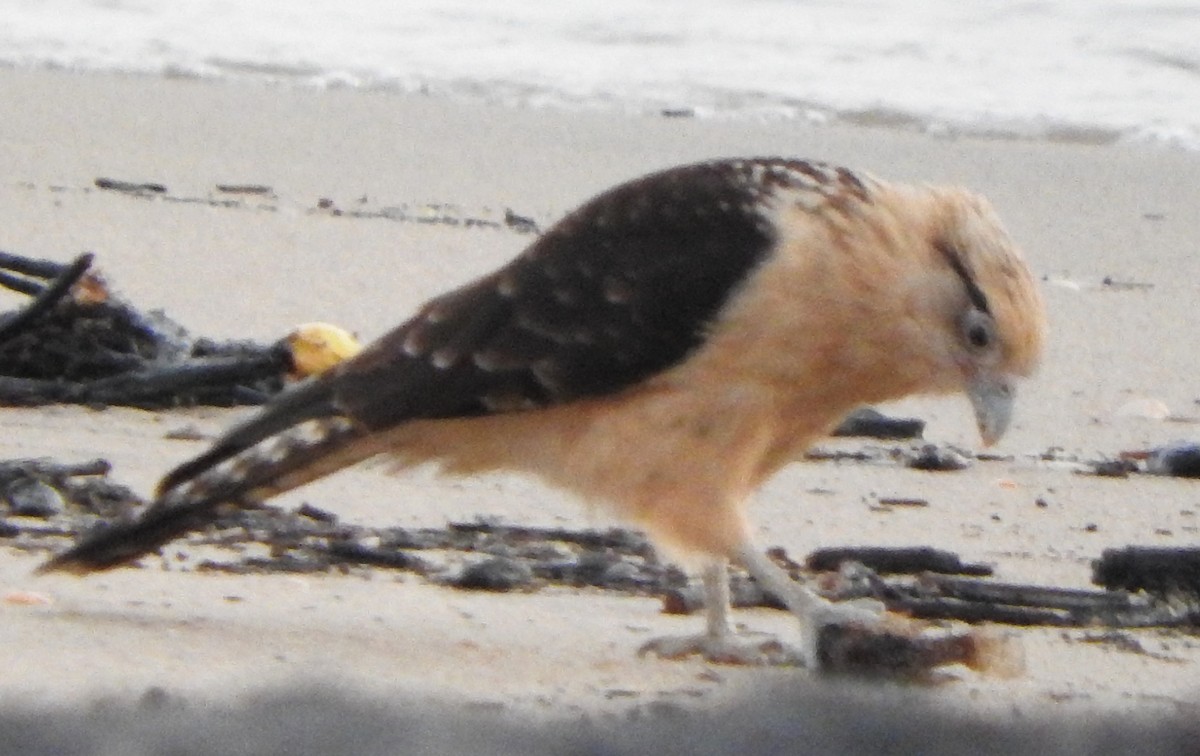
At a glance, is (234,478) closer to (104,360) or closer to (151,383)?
(151,383)

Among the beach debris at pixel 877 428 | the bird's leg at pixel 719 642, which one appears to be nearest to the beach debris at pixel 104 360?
the beach debris at pixel 877 428

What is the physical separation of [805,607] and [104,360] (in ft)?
8.72

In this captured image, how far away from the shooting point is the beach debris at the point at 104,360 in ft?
18.3

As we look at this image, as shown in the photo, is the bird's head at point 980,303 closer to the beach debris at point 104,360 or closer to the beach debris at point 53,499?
the beach debris at point 53,499

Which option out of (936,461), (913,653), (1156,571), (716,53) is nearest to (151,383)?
(936,461)

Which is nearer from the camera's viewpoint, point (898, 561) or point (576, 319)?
point (576, 319)

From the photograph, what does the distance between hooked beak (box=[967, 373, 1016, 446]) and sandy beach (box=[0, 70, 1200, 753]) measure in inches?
14.6

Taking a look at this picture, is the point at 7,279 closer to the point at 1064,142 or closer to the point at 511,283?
the point at 511,283

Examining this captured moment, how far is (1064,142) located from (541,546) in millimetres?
9235

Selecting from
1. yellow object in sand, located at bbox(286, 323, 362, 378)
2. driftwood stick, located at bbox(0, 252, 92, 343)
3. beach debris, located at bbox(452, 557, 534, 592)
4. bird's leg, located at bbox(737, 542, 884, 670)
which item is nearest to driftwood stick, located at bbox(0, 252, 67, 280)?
driftwood stick, located at bbox(0, 252, 92, 343)

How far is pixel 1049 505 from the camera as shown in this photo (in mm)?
5191

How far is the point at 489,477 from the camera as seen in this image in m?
5.12

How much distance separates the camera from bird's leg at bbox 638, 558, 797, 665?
361cm

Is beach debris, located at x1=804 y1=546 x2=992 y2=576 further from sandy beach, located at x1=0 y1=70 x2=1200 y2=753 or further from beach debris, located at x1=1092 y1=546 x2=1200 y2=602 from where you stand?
beach debris, located at x1=1092 y1=546 x2=1200 y2=602
